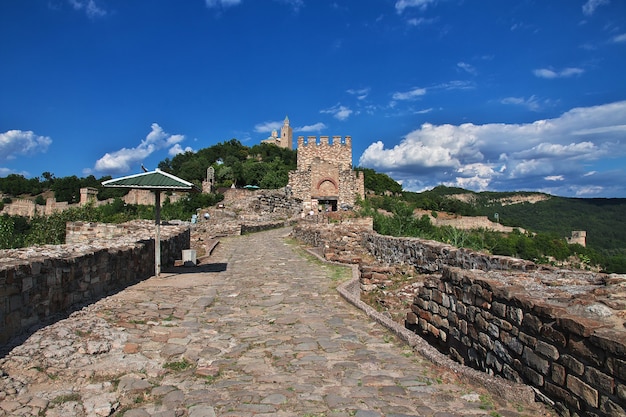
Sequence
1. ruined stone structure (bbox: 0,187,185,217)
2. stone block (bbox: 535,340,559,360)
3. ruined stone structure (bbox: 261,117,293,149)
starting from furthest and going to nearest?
1. ruined stone structure (bbox: 261,117,293,149)
2. ruined stone structure (bbox: 0,187,185,217)
3. stone block (bbox: 535,340,559,360)

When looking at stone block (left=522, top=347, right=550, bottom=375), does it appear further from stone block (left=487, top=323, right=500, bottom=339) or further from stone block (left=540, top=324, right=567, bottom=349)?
stone block (left=487, top=323, right=500, bottom=339)

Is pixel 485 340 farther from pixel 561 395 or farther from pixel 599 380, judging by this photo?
pixel 599 380

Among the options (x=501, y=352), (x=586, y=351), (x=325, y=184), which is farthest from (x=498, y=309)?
(x=325, y=184)

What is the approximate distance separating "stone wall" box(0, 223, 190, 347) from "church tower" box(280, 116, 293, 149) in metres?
88.2

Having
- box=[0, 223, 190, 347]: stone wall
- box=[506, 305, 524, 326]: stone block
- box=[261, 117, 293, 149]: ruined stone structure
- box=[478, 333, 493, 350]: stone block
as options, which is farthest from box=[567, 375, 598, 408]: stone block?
box=[261, 117, 293, 149]: ruined stone structure

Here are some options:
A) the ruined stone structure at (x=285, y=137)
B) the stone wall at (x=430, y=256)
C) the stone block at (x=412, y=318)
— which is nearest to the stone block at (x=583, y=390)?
the stone wall at (x=430, y=256)

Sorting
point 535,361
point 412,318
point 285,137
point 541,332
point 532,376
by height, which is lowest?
point 412,318

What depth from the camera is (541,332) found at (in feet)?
11.4

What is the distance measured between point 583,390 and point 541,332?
59cm

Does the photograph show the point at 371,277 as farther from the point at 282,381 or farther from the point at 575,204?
the point at 575,204

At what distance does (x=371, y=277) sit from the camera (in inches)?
401

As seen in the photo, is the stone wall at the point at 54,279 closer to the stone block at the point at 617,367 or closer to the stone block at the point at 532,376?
the stone block at the point at 532,376

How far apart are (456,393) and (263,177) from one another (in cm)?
4990

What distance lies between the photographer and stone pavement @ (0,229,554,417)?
3449 millimetres
